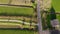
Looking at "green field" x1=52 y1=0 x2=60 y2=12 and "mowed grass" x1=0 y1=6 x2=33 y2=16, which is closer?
"mowed grass" x1=0 y1=6 x2=33 y2=16

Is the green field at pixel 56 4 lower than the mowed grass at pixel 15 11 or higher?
higher

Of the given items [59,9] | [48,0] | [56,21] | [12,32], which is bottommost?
[12,32]

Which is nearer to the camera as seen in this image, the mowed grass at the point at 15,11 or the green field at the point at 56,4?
the mowed grass at the point at 15,11

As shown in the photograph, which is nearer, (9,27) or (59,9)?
(9,27)

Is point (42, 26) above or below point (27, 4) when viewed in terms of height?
below

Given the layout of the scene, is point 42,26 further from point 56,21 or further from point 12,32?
point 12,32

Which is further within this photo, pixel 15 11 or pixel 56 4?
pixel 56 4

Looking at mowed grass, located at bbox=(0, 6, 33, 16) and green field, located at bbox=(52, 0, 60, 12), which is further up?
green field, located at bbox=(52, 0, 60, 12)

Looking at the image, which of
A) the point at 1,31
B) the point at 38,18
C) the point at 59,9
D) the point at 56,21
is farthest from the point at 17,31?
the point at 59,9
